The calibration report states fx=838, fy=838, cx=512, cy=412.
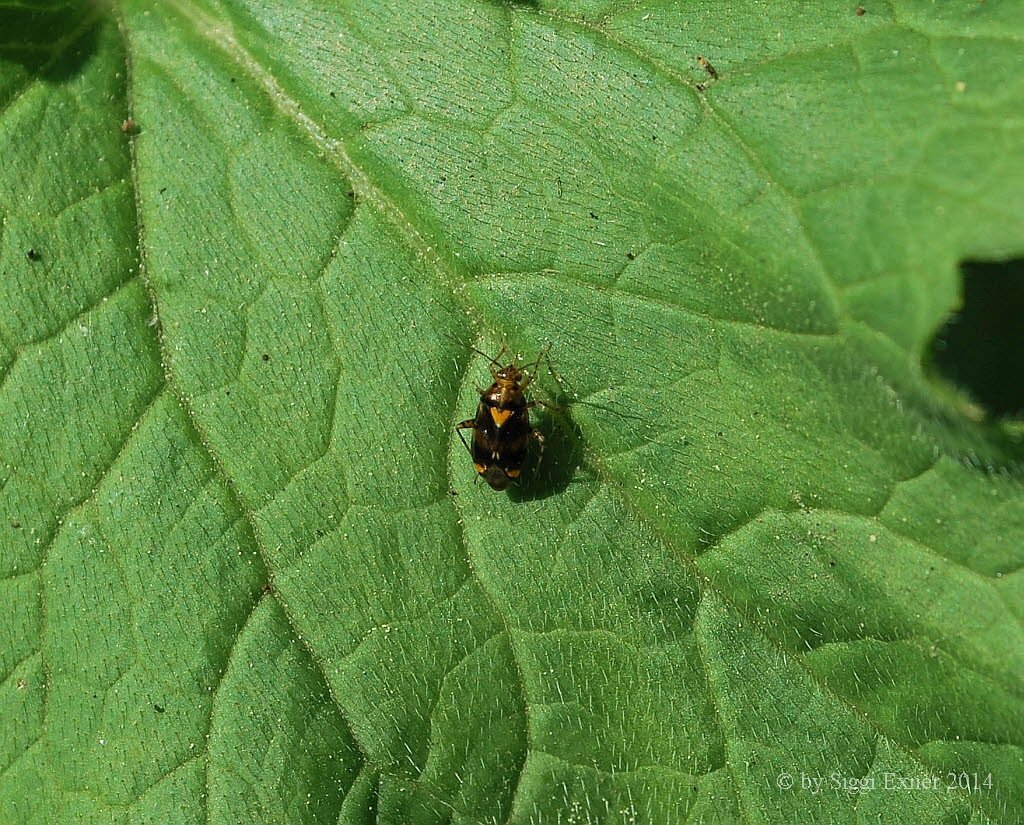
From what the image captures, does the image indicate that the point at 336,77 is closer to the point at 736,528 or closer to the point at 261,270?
the point at 261,270

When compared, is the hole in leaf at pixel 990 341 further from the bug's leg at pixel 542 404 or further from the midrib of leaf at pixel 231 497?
the midrib of leaf at pixel 231 497

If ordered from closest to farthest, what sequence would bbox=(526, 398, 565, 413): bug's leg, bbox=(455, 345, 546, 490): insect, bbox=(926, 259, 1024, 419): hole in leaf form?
bbox=(926, 259, 1024, 419): hole in leaf → bbox=(455, 345, 546, 490): insect → bbox=(526, 398, 565, 413): bug's leg

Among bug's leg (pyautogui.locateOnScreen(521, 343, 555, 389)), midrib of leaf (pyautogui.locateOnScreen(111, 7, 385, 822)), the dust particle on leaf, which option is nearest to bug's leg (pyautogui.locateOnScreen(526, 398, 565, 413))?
bug's leg (pyautogui.locateOnScreen(521, 343, 555, 389))

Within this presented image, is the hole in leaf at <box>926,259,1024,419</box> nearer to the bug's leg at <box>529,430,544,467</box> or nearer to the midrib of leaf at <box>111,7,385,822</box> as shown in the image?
the bug's leg at <box>529,430,544,467</box>

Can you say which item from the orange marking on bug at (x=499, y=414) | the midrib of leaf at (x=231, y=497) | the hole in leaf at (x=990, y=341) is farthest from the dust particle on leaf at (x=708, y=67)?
the midrib of leaf at (x=231, y=497)

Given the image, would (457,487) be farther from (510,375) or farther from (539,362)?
(539,362)

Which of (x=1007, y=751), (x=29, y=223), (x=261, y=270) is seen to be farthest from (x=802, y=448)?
(x=29, y=223)

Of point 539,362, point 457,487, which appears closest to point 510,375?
point 539,362
